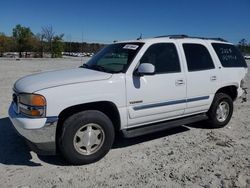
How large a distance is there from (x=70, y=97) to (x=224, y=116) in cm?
382

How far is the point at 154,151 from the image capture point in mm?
4484

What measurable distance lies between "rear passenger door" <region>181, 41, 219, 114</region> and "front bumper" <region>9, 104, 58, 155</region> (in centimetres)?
259

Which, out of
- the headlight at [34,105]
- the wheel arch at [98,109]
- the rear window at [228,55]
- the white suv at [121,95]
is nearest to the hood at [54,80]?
the white suv at [121,95]

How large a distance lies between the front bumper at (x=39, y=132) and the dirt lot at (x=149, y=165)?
404 millimetres

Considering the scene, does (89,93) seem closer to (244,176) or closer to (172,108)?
(172,108)

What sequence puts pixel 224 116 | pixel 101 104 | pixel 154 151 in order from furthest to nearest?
1. pixel 224 116
2. pixel 154 151
3. pixel 101 104

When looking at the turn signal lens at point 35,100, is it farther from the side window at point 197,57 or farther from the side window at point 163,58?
the side window at point 197,57

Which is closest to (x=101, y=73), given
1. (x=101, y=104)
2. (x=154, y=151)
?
(x=101, y=104)

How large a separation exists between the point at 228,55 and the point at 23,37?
7021 cm

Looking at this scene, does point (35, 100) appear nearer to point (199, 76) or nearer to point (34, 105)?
point (34, 105)

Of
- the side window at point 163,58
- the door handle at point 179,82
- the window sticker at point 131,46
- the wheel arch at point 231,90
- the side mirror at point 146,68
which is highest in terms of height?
the window sticker at point 131,46

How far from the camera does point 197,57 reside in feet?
16.8

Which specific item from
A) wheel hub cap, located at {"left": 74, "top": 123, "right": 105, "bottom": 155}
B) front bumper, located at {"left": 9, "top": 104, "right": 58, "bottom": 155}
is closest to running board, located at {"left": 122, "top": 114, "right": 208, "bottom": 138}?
wheel hub cap, located at {"left": 74, "top": 123, "right": 105, "bottom": 155}

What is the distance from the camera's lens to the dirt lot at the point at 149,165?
350 cm
